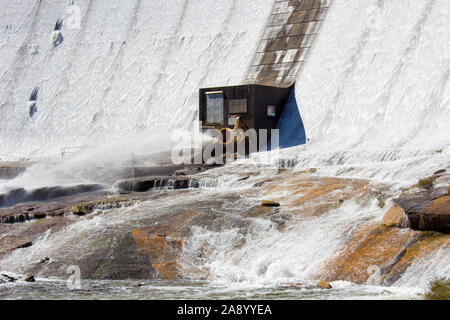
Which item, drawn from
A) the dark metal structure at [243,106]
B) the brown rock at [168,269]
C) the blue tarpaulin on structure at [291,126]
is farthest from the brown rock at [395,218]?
the dark metal structure at [243,106]

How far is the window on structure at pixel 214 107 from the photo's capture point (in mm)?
28953

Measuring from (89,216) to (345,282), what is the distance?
30.3 ft

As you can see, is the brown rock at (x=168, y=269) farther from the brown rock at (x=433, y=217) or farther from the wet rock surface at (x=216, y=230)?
the brown rock at (x=433, y=217)

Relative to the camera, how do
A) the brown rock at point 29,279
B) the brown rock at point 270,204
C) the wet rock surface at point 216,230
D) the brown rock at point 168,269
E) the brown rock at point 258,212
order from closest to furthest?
the wet rock surface at point 216,230 < the brown rock at point 168,269 < the brown rock at point 29,279 < the brown rock at point 258,212 < the brown rock at point 270,204

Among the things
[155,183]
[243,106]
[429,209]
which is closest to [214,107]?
[243,106]

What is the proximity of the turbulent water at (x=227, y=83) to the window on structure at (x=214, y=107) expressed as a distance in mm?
2900

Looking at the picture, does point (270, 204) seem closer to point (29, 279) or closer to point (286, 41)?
point (29, 279)

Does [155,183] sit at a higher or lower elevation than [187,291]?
higher

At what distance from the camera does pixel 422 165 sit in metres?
18.0

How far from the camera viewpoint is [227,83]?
32344 mm

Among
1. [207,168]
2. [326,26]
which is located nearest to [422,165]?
[207,168]

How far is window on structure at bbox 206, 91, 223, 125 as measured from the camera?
29.0 metres

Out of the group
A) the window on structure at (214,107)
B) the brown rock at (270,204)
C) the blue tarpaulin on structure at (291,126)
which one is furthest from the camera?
A: the window on structure at (214,107)

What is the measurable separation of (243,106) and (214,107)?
1.54m
